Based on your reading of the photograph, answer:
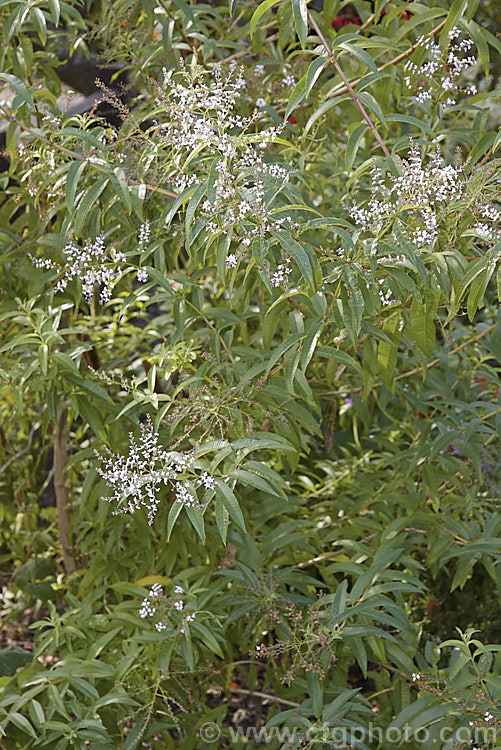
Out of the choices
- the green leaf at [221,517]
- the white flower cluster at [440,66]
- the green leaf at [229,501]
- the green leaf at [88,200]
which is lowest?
the green leaf at [221,517]

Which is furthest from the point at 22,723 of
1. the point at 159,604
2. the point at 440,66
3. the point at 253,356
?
the point at 440,66

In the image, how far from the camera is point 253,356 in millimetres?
1723

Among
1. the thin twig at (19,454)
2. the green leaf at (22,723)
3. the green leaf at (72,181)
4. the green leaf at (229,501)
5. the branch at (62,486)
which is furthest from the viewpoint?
the thin twig at (19,454)

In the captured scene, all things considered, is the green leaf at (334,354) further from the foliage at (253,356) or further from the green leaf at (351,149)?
the green leaf at (351,149)

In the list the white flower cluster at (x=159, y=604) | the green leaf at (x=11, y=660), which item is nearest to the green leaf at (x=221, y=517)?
the white flower cluster at (x=159, y=604)

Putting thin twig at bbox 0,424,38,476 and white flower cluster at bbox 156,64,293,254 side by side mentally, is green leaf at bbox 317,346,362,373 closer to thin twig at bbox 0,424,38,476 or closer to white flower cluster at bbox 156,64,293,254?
white flower cluster at bbox 156,64,293,254

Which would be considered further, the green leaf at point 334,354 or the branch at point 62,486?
the branch at point 62,486

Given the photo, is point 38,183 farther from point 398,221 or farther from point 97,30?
point 398,221

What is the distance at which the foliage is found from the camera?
1.33 meters

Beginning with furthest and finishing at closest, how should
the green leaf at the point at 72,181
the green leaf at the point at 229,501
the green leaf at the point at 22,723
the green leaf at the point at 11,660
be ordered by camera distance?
1. the green leaf at the point at 11,660
2. the green leaf at the point at 22,723
3. the green leaf at the point at 72,181
4. the green leaf at the point at 229,501

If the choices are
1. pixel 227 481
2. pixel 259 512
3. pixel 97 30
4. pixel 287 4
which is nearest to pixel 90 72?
pixel 97 30

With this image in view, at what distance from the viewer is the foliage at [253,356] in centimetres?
133

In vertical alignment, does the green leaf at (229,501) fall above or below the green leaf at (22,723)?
above

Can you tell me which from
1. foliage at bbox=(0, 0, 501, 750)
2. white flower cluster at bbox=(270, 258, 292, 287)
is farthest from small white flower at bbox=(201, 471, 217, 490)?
white flower cluster at bbox=(270, 258, 292, 287)
